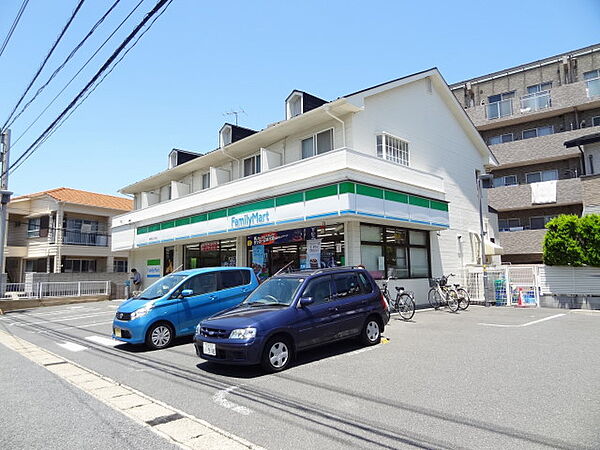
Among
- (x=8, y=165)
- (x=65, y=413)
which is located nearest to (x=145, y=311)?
(x=65, y=413)

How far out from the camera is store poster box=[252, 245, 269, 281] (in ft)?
51.4

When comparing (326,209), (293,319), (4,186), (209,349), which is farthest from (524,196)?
(4,186)

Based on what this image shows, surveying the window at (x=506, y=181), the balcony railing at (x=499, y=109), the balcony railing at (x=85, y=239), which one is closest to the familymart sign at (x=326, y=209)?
the window at (x=506, y=181)

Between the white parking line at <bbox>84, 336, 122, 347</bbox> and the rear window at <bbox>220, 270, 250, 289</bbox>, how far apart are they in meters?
2.91

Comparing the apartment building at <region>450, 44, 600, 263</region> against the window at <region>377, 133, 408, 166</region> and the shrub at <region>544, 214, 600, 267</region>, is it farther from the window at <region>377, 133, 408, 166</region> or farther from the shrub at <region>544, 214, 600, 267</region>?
the window at <region>377, 133, 408, 166</region>

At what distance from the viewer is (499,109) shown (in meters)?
27.6

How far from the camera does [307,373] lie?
6305 mm

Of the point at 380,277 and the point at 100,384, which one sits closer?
the point at 100,384

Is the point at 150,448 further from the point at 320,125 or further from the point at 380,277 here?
the point at 320,125

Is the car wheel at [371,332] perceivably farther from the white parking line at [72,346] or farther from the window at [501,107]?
the window at [501,107]

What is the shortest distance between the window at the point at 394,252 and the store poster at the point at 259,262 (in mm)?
4316

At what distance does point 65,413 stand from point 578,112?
30.1 metres

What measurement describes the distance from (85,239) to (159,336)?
2883cm

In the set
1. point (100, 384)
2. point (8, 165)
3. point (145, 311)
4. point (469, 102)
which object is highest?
point (469, 102)
